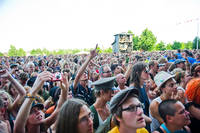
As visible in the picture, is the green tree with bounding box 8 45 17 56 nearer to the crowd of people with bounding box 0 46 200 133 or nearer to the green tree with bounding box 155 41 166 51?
the green tree with bounding box 155 41 166 51

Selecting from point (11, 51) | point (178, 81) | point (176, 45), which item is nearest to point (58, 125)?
point (178, 81)

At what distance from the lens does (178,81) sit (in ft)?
15.2

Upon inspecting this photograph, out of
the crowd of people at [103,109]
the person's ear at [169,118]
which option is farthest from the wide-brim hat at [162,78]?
the person's ear at [169,118]

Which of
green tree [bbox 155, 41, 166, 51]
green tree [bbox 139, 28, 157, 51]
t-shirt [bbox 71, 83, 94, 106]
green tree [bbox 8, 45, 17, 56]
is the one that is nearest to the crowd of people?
t-shirt [bbox 71, 83, 94, 106]

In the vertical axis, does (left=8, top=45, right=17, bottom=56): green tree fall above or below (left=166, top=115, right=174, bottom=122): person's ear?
above

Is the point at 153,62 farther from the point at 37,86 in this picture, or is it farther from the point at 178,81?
the point at 37,86

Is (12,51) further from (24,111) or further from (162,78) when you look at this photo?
(24,111)

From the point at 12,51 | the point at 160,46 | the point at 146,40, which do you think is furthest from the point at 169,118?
the point at 12,51

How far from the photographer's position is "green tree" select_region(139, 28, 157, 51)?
71.8 meters

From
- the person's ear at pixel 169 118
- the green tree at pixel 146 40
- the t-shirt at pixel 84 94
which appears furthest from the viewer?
the green tree at pixel 146 40

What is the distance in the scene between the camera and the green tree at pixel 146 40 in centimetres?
7184

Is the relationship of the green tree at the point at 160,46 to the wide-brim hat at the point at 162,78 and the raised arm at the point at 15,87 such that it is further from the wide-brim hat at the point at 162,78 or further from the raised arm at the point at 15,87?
the raised arm at the point at 15,87

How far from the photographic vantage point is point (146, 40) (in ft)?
236

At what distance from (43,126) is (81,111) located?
115 cm
